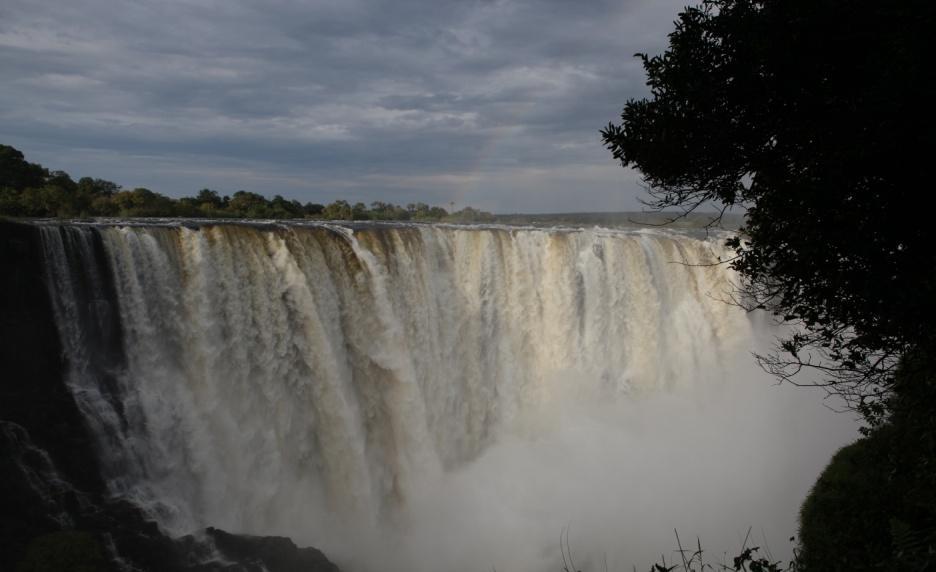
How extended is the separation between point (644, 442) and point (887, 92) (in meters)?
15.5

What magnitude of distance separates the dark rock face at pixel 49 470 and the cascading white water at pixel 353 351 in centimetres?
30

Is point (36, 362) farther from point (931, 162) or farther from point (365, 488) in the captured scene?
point (931, 162)

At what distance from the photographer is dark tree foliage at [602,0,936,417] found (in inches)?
151

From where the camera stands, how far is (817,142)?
175 inches

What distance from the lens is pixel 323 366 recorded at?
13.0 meters

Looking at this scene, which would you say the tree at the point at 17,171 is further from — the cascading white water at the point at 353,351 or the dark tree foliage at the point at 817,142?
the dark tree foliage at the point at 817,142

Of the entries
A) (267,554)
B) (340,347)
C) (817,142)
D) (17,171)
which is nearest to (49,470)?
(267,554)

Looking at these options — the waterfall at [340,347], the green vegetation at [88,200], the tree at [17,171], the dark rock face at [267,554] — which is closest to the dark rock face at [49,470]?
the dark rock face at [267,554]

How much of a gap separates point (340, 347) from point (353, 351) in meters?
0.53

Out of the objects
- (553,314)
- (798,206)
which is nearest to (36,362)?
(798,206)

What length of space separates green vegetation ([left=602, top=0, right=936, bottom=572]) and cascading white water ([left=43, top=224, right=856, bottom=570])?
170 inches

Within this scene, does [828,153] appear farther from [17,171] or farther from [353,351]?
[17,171]

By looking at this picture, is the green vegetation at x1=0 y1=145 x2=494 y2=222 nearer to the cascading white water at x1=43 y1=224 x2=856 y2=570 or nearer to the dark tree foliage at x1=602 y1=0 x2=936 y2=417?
the cascading white water at x1=43 y1=224 x2=856 y2=570

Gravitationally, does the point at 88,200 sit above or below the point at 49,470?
above
